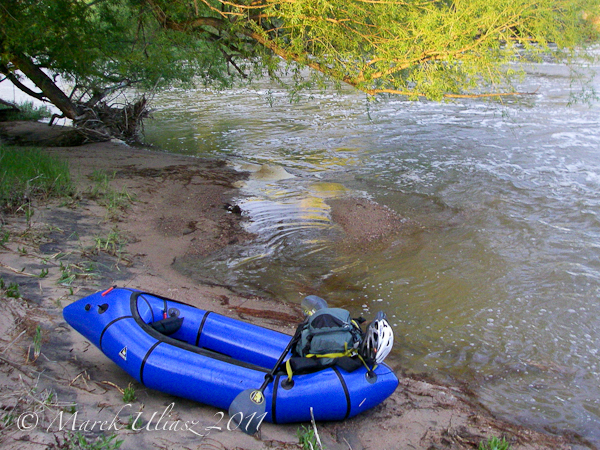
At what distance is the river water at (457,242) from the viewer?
13.7 ft

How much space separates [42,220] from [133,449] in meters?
3.78

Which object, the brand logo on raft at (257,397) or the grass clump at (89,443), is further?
the brand logo on raft at (257,397)

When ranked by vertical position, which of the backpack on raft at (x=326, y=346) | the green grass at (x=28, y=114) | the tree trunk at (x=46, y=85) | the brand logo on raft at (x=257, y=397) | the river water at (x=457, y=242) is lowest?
the river water at (x=457, y=242)

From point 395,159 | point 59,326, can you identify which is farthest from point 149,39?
point 59,326

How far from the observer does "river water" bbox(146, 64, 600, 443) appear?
13.7 ft

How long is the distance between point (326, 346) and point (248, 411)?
0.64 m

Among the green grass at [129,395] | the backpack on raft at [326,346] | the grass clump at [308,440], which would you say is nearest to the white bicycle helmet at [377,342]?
the backpack on raft at [326,346]

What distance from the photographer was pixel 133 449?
8.54 ft

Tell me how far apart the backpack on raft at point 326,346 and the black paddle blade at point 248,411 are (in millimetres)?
256

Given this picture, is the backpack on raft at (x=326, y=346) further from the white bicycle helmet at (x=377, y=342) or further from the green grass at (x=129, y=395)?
the green grass at (x=129, y=395)

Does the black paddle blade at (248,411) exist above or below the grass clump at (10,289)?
below

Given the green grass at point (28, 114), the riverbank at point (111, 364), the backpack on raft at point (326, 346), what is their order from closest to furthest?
the riverbank at point (111, 364), the backpack on raft at point (326, 346), the green grass at point (28, 114)

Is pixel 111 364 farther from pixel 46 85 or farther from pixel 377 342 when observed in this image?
pixel 46 85

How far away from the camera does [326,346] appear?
3.22 m
